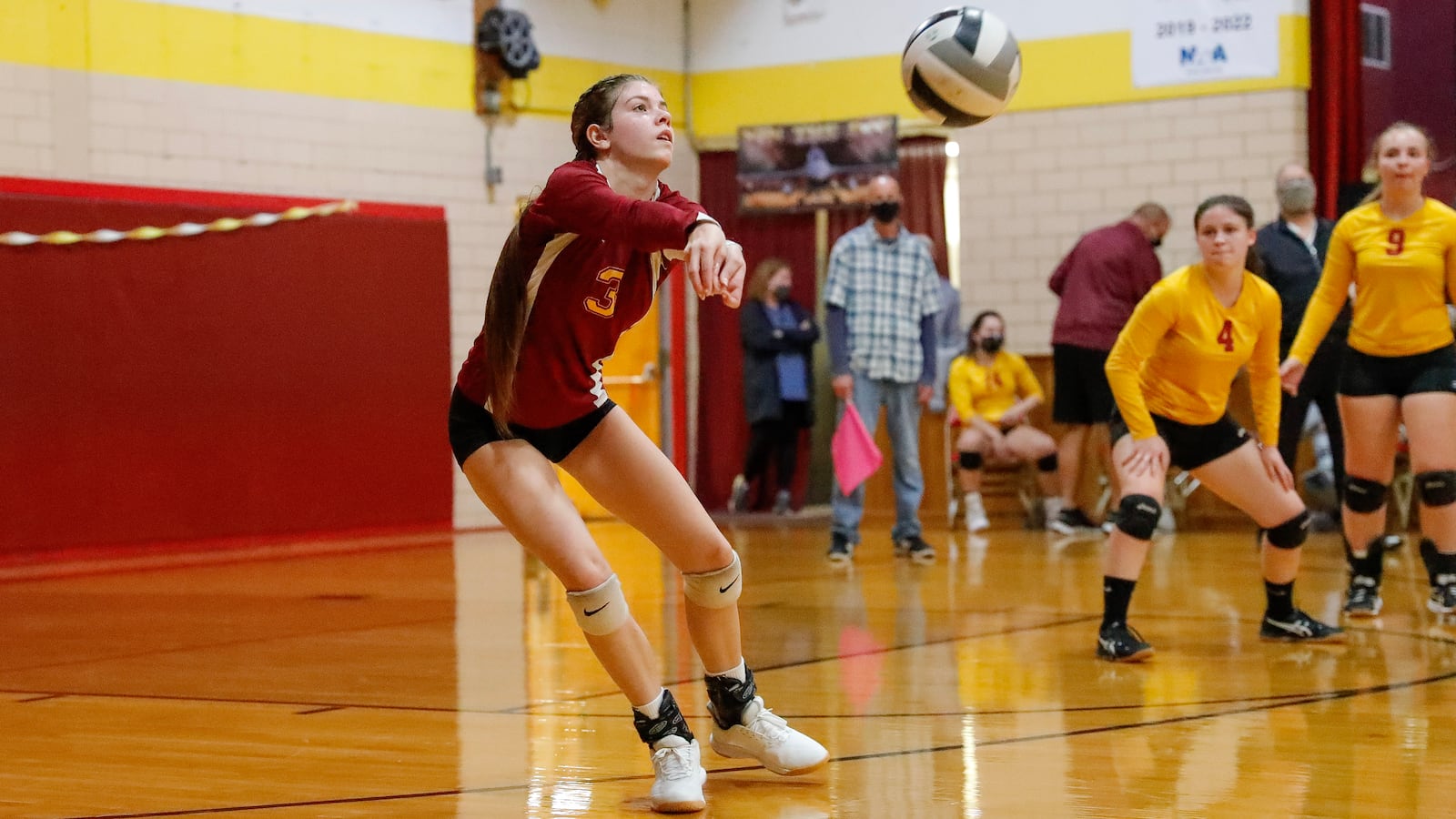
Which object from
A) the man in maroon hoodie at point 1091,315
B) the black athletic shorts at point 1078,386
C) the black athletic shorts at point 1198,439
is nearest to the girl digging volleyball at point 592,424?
the black athletic shorts at point 1198,439

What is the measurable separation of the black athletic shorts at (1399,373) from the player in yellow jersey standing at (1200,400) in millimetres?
776

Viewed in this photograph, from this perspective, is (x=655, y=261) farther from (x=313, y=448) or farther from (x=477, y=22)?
(x=477, y=22)

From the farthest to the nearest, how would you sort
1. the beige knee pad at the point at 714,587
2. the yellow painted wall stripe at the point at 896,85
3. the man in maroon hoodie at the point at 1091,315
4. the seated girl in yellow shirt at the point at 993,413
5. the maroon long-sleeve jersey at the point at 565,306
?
the yellow painted wall stripe at the point at 896,85 → the seated girl in yellow shirt at the point at 993,413 → the man in maroon hoodie at the point at 1091,315 → the beige knee pad at the point at 714,587 → the maroon long-sleeve jersey at the point at 565,306

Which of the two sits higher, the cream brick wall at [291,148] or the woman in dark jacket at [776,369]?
the cream brick wall at [291,148]

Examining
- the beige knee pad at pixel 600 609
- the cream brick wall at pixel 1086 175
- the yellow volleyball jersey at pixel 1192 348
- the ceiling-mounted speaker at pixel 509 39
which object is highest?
the ceiling-mounted speaker at pixel 509 39

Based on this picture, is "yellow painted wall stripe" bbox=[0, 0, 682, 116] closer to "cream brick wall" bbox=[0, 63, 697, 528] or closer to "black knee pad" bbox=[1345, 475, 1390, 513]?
"cream brick wall" bbox=[0, 63, 697, 528]

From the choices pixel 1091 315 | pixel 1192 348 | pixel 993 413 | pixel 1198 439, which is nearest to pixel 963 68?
pixel 1192 348

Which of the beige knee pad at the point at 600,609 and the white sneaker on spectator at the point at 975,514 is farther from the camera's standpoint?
the white sneaker on spectator at the point at 975,514

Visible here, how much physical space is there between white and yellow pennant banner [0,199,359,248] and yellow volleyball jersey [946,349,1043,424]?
400cm

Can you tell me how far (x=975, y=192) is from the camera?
40.5 ft

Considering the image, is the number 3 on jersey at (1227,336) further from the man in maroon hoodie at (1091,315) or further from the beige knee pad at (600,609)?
the man in maroon hoodie at (1091,315)

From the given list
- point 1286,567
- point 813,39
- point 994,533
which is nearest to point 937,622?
point 1286,567

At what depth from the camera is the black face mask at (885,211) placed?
898 centimetres

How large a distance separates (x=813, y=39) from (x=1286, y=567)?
26.0ft
